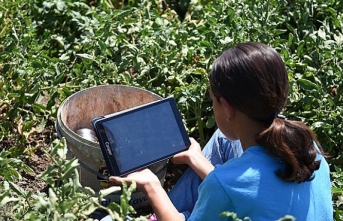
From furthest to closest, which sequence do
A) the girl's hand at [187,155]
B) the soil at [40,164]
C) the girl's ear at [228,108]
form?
1. the soil at [40,164]
2. the girl's hand at [187,155]
3. the girl's ear at [228,108]

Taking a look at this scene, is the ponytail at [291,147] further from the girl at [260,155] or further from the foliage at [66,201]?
the foliage at [66,201]

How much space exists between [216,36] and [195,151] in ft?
3.41

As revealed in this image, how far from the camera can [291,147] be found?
2555 millimetres

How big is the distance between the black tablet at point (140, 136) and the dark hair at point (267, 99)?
2.20 feet

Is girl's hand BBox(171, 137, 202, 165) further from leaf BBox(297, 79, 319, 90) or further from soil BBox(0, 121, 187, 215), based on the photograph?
leaf BBox(297, 79, 319, 90)

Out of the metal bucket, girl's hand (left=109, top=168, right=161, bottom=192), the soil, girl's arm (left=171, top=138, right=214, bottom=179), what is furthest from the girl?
the soil

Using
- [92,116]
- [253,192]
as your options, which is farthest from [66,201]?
[92,116]

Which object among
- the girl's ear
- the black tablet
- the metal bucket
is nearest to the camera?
Result: the girl's ear

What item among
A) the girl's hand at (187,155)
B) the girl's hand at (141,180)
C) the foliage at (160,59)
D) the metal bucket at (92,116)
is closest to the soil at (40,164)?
the foliage at (160,59)

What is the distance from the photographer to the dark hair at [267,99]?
2.54 metres

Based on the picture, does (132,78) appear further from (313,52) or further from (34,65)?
(313,52)

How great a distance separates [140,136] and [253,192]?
860mm

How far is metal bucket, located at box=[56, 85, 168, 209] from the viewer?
3455 mm

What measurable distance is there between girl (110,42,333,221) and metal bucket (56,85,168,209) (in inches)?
35.9
